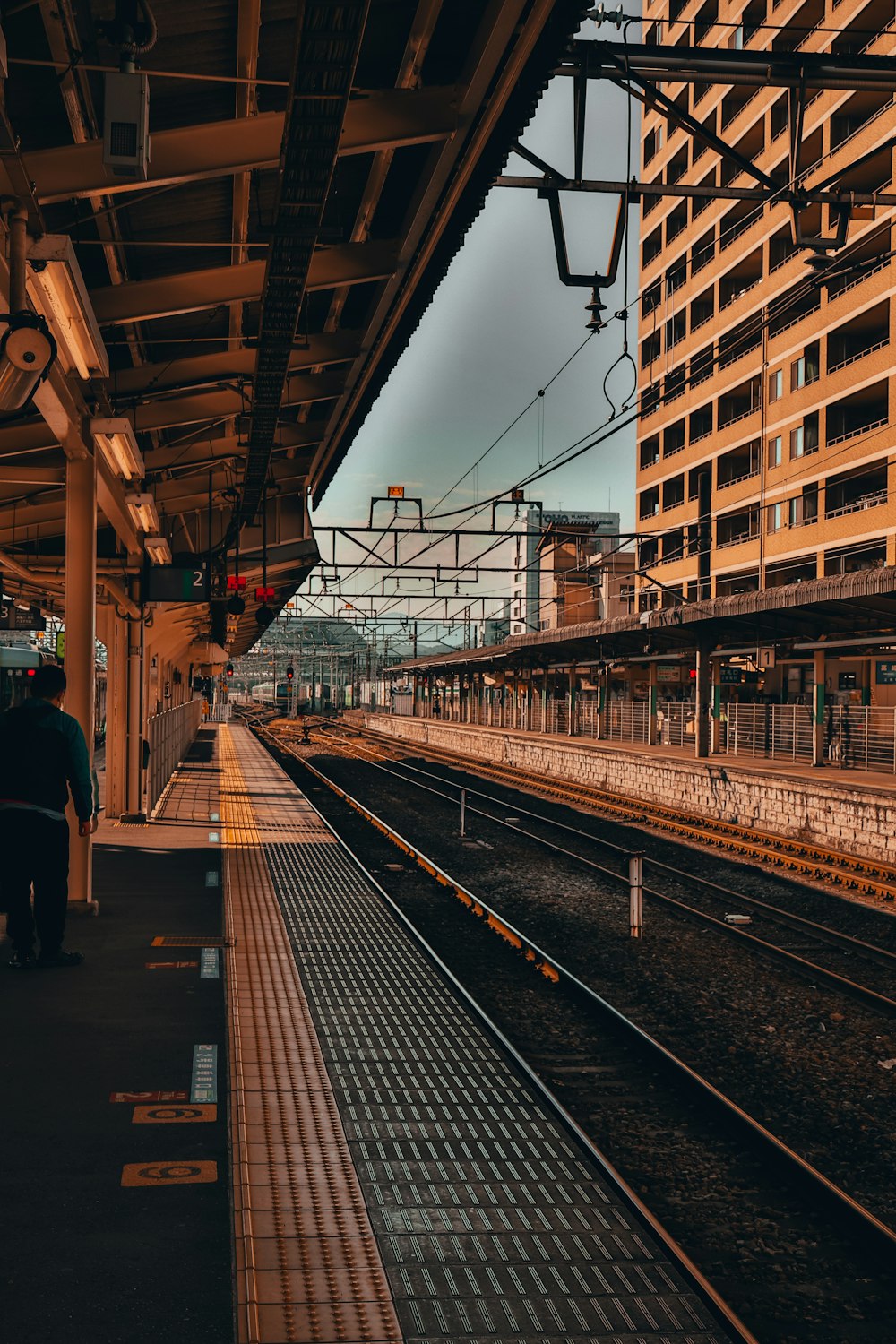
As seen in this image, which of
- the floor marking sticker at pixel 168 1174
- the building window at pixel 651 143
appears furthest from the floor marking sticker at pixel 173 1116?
the building window at pixel 651 143

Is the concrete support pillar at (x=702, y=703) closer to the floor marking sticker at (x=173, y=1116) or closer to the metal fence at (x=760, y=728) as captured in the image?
the metal fence at (x=760, y=728)

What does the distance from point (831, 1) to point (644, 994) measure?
38080 millimetres

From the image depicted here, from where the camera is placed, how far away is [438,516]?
2323 centimetres

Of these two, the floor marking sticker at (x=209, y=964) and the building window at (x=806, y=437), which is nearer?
the floor marking sticker at (x=209, y=964)

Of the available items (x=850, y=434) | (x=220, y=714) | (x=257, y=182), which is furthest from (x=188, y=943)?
(x=220, y=714)

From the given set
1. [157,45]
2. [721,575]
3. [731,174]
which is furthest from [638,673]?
[157,45]

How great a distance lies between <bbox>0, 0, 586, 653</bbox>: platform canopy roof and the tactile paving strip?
14.2 feet

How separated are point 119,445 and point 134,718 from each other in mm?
6895

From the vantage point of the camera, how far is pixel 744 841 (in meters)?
18.0

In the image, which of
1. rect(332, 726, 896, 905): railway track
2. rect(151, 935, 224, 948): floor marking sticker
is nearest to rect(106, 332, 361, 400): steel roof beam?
rect(151, 935, 224, 948): floor marking sticker

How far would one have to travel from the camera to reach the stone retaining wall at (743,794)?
16578 millimetres

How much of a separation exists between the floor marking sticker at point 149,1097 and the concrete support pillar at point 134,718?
1098 cm

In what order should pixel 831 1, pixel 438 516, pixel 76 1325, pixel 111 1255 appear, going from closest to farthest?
pixel 76 1325 → pixel 111 1255 → pixel 438 516 → pixel 831 1

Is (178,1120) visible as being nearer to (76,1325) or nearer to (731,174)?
(76,1325)
